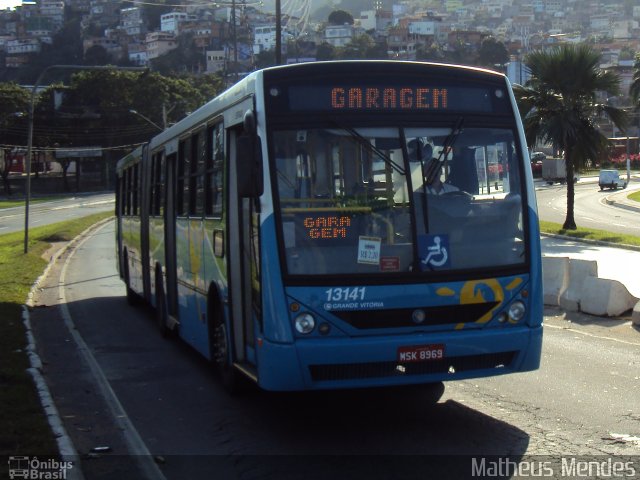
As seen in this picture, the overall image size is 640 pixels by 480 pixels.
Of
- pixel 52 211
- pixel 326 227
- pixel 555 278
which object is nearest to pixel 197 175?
pixel 326 227

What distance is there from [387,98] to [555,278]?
342 inches

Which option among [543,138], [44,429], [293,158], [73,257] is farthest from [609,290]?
[73,257]

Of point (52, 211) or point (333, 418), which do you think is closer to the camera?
point (333, 418)

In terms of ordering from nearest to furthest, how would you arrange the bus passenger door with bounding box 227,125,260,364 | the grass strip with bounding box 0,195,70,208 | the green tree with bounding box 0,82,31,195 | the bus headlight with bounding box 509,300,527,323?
the bus headlight with bounding box 509,300,527,323
the bus passenger door with bounding box 227,125,260,364
the grass strip with bounding box 0,195,70,208
the green tree with bounding box 0,82,31,195

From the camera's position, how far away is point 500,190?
7.66m

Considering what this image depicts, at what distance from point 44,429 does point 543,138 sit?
28.7 meters

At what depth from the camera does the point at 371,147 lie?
7.44m

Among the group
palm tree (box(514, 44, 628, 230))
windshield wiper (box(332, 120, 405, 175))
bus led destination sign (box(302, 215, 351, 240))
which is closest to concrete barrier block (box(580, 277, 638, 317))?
windshield wiper (box(332, 120, 405, 175))

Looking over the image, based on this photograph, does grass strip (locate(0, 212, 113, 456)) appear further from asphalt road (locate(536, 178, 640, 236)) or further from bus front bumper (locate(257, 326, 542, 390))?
asphalt road (locate(536, 178, 640, 236))

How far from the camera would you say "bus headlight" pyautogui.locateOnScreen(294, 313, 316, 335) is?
279 inches

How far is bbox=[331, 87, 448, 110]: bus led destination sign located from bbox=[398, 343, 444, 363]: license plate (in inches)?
77.5

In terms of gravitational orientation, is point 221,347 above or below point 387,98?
below

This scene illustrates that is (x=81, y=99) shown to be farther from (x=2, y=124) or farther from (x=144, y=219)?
(x=144, y=219)

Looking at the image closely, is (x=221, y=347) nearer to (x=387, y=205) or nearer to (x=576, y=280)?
(x=387, y=205)
